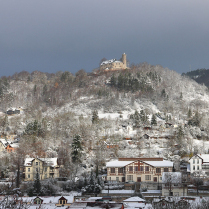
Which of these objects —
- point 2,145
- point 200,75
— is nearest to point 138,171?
point 2,145

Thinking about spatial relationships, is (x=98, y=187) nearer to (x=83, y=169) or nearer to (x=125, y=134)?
(x=83, y=169)

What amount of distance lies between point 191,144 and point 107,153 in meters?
17.3

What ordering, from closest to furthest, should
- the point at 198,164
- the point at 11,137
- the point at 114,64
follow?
the point at 198,164, the point at 11,137, the point at 114,64

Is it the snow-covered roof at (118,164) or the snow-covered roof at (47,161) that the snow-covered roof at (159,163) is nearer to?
the snow-covered roof at (118,164)

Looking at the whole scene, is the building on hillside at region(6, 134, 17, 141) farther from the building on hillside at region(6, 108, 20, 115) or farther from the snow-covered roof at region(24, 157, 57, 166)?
the building on hillside at region(6, 108, 20, 115)

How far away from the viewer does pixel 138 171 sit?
56.8 meters

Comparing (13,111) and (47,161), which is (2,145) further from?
(13,111)

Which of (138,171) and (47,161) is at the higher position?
(47,161)

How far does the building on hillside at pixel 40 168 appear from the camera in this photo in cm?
5762

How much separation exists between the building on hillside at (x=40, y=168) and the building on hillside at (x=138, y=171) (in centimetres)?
947

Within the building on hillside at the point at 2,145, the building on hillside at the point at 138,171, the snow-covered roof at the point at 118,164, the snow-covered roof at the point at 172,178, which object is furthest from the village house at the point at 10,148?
the snow-covered roof at the point at 172,178

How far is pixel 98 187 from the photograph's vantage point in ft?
159

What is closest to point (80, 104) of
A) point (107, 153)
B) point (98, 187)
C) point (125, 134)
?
point (125, 134)

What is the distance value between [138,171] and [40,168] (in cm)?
1646
